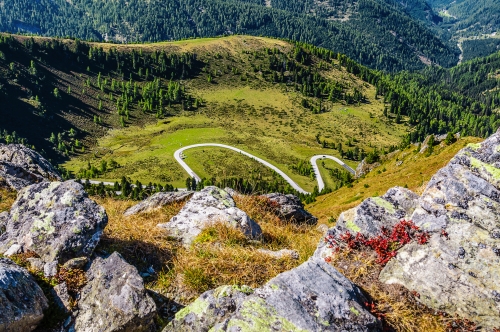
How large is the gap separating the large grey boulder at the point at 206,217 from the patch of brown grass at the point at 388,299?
4.66 meters

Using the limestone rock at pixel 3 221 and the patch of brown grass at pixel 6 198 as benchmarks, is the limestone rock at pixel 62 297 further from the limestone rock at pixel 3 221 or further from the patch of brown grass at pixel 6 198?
the patch of brown grass at pixel 6 198

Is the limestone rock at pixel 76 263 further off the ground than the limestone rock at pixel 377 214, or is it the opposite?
the limestone rock at pixel 377 214

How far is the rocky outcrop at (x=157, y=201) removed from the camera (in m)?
18.9

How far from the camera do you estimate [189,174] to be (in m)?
137

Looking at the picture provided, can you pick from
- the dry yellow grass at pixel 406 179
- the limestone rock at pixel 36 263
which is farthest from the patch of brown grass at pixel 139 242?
the dry yellow grass at pixel 406 179

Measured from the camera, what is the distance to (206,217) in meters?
15.9

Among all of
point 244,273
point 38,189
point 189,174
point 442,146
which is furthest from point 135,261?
point 189,174

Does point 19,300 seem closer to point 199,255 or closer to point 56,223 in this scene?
point 56,223

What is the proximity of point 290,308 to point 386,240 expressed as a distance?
5.20 m

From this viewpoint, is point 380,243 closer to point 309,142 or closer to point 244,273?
point 244,273

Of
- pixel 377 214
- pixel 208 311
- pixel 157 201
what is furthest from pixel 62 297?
pixel 377 214

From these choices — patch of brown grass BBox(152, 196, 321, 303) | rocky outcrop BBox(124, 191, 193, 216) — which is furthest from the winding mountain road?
patch of brown grass BBox(152, 196, 321, 303)

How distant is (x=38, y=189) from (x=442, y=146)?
69.3 metres

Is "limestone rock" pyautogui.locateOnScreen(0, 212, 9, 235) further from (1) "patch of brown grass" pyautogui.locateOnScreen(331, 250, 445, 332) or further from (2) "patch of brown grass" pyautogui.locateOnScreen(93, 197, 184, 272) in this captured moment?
(1) "patch of brown grass" pyautogui.locateOnScreen(331, 250, 445, 332)
